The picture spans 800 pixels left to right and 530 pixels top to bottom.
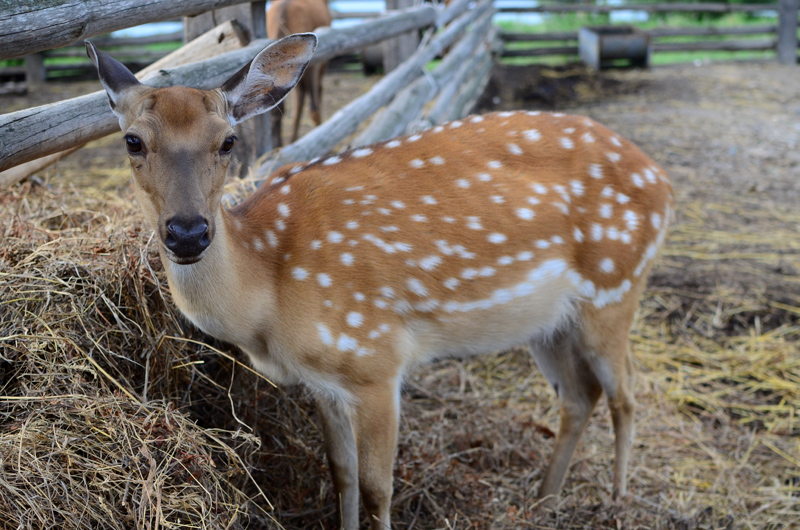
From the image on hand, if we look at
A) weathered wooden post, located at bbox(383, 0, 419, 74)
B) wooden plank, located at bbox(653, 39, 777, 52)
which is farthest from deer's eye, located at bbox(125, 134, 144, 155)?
wooden plank, located at bbox(653, 39, 777, 52)

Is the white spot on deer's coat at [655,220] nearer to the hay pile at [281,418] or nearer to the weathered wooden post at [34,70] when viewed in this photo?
the hay pile at [281,418]

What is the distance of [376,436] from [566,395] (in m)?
1.18

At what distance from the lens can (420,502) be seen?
3.16m

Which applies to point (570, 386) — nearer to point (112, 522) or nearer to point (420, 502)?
point (420, 502)

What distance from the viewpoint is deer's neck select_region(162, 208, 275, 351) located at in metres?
2.50

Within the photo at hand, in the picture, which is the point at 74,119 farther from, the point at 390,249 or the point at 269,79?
the point at 390,249

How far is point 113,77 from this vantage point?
95.9 inches

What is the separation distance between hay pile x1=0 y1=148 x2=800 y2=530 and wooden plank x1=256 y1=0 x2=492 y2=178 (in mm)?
788

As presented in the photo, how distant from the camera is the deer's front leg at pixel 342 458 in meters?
2.97

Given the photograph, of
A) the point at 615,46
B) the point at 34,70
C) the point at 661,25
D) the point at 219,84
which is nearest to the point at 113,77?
the point at 219,84

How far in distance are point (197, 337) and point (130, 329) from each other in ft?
0.97

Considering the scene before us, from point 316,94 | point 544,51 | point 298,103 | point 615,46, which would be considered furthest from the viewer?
point 544,51

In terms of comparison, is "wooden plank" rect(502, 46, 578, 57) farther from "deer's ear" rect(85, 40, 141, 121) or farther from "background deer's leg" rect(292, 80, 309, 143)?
"deer's ear" rect(85, 40, 141, 121)

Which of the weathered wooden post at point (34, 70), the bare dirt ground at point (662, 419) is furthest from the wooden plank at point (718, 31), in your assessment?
the weathered wooden post at point (34, 70)
